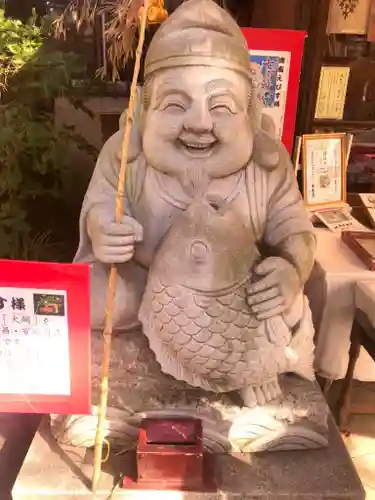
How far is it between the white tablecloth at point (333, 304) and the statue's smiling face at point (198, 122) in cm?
79

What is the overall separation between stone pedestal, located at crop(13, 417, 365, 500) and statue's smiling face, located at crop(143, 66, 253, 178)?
2.54ft

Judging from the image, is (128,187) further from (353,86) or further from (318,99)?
(353,86)

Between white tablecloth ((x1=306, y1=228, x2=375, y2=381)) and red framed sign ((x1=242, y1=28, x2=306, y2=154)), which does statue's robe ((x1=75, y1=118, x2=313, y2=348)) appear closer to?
white tablecloth ((x1=306, y1=228, x2=375, y2=381))

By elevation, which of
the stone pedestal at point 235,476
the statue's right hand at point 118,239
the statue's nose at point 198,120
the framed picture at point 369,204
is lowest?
the stone pedestal at point 235,476

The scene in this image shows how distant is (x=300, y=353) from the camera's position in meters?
1.55

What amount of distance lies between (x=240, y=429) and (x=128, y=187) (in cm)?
71

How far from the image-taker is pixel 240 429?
1536 mm

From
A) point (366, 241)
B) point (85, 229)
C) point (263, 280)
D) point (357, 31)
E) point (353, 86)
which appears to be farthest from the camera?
point (353, 86)

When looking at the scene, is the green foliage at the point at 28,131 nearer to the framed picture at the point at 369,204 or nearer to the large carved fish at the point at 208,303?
the large carved fish at the point at 208,303

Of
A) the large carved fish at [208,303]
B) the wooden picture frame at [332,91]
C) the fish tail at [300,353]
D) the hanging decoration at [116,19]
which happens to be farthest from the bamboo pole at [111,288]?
the wooden picture frame at [332,91]

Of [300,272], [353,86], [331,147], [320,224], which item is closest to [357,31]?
[353,86]

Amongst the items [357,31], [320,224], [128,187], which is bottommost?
[320,224]

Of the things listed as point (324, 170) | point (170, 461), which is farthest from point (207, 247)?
point (324, 170)

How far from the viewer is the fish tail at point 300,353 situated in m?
1.51
